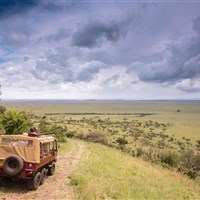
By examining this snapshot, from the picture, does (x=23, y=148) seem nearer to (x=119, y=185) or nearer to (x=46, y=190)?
(x=46, y=190)

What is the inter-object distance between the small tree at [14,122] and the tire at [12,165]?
19.2m

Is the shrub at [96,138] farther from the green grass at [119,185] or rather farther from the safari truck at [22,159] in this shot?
the safari truck at [22,159]

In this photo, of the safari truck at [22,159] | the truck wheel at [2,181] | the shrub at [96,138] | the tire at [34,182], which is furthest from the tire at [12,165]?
the shrub at [96,138]

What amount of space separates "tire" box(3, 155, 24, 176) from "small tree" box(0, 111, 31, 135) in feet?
62.8

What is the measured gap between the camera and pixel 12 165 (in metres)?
15.8

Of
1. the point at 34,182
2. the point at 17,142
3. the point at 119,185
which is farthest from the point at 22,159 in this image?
the point at 119,185

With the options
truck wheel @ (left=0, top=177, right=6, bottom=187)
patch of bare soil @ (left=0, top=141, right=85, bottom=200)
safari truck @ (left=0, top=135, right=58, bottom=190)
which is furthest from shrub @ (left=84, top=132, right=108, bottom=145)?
safari truck @ (left=0, top=135, right=58, bottom=190)

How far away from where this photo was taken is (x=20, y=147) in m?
16.2

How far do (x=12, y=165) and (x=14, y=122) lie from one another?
1950cm

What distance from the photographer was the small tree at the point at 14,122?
34469 mm

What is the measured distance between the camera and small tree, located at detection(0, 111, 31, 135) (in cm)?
3447

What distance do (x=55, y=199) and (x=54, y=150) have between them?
17.2 feet

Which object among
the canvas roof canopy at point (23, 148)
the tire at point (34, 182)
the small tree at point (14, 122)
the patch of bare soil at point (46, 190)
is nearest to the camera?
the patch of bare soil at point (46, 190)

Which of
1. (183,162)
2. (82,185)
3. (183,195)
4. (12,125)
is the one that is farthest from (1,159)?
(183,162)
